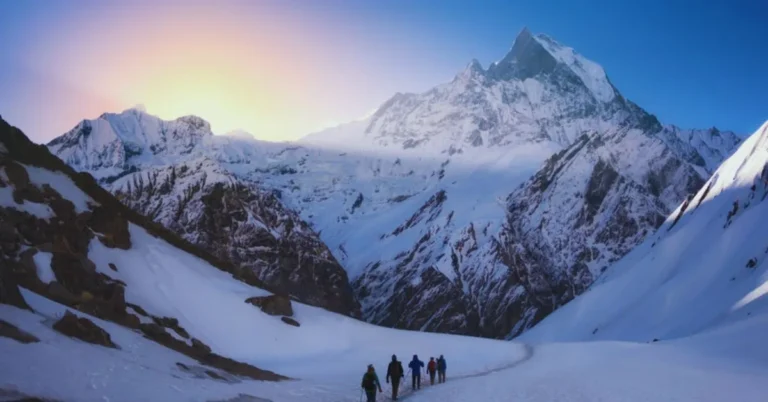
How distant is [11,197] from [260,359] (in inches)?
710

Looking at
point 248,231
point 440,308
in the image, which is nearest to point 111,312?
point 248,231

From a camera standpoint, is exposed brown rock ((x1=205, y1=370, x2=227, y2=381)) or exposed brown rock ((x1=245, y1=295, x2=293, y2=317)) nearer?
exposed brown rock ((x1=205, y1=370, x2=227, y2=381))

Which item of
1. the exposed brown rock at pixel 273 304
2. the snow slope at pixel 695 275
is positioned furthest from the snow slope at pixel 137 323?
the snow slope at pixel 695 275

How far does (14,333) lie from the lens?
50.3ft

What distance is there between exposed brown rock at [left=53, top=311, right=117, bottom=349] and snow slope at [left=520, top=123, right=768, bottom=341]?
3739 centimetres

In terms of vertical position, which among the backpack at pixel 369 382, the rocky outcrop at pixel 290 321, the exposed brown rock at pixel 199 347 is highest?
the rocky outcrop at pixel 290 321

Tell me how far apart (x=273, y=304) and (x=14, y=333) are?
31.0 m

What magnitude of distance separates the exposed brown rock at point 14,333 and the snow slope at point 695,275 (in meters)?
39.4

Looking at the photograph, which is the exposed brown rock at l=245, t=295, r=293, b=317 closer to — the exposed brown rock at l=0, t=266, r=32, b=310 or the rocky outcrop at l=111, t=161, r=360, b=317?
the exposed brown rock at l=0, t=266, r=32, b=310

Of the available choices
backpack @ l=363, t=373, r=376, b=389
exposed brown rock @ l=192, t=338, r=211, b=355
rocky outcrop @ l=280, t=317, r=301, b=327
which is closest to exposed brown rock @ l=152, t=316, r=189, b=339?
exposed brown rock @ l=192, t=338, r=211, b=355

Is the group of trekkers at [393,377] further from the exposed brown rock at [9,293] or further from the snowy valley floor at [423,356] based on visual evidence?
the exposed brown rock at [9,293]

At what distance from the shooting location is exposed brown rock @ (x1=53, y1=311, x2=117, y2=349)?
59.8 feet

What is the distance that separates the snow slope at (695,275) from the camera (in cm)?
5416

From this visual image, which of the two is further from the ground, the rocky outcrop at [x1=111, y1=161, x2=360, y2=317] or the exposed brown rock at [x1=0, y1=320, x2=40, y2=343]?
the rocky outcrop at [x1=111, y1=161, x2=360, y2=317]
